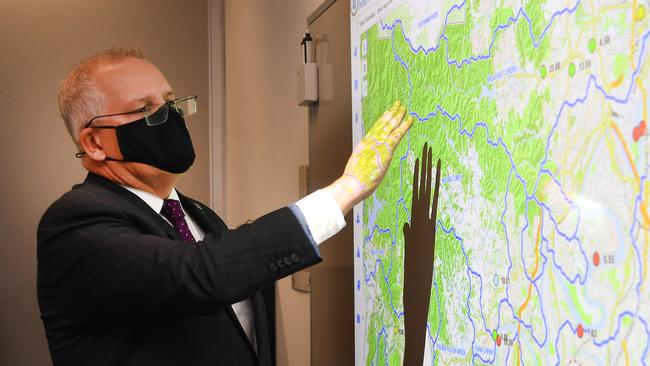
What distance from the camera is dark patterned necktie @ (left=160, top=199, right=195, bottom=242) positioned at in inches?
56.9

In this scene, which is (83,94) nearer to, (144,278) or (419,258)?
(144,278)

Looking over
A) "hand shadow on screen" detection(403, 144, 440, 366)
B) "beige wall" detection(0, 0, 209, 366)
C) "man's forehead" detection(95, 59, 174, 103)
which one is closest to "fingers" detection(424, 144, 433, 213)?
"hand shadow on screen" detection(403, 144, 440, 366)

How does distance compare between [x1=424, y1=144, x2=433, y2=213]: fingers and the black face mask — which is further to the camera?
the black face mask

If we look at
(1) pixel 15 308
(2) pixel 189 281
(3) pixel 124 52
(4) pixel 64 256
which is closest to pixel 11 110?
(1) pixel 15 308

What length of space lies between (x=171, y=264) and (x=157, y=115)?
46cm

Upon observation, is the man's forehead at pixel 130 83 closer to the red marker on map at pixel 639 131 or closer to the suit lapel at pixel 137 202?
the suit lapel at pixel 137 202

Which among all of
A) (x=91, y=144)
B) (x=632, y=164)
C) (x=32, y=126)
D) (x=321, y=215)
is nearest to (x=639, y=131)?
(x=632, y=164)

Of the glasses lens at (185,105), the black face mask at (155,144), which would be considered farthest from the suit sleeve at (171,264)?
the glasses lens at (185,105)

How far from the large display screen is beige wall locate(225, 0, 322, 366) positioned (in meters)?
1.01

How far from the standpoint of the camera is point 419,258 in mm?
1341

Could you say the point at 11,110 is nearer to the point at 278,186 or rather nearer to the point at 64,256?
the point at 278,186

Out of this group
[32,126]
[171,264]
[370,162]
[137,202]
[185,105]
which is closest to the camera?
[171,264]

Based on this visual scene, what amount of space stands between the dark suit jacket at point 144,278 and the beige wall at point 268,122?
110cm

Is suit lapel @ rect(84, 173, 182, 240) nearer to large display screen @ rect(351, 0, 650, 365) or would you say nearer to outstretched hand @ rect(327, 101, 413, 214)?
outstretched hand @ rect(327, 101, 413, 214)
